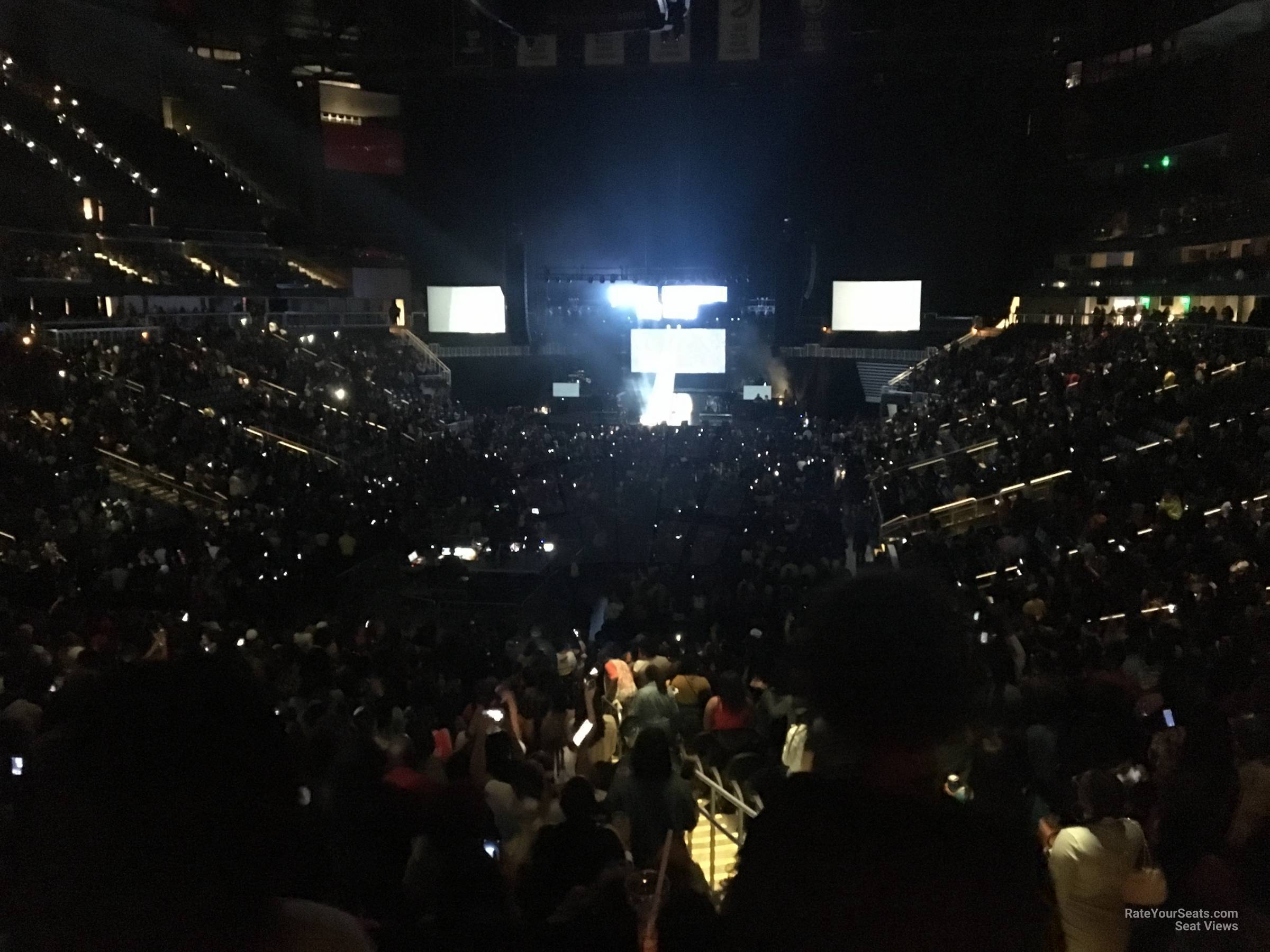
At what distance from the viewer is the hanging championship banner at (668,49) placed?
83.4ft

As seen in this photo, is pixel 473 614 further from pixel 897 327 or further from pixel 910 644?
pixel 897 327

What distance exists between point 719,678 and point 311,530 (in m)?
7.47

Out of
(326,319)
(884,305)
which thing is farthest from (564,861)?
(884,305)

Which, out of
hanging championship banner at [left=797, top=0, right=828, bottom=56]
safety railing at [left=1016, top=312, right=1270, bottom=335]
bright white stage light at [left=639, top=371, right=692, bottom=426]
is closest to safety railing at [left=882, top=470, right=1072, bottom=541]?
safety railing at [left=1016, top=312, right=1270, bottom=335]

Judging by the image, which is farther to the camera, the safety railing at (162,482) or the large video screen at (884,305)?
the large video screen at (884,305)

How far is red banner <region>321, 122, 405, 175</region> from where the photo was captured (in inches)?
1209

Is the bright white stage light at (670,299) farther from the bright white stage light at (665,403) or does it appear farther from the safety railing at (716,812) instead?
the safety railing at (716,812)

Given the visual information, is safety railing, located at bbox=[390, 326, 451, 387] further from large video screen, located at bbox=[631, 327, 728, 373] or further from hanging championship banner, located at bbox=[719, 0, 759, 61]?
hanging championship banner, located at bbox=[719, 0, 759, 61]

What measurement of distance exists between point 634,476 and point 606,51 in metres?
15.4

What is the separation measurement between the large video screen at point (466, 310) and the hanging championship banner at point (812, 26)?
12.0 meters

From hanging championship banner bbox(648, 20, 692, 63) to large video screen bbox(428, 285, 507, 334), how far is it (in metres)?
8.90

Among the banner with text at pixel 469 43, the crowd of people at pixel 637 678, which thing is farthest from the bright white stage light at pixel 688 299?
the crowd of people at pixel 637 678

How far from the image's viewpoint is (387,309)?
1133 inches

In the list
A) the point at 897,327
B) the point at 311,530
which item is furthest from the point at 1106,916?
the point at 897,327
